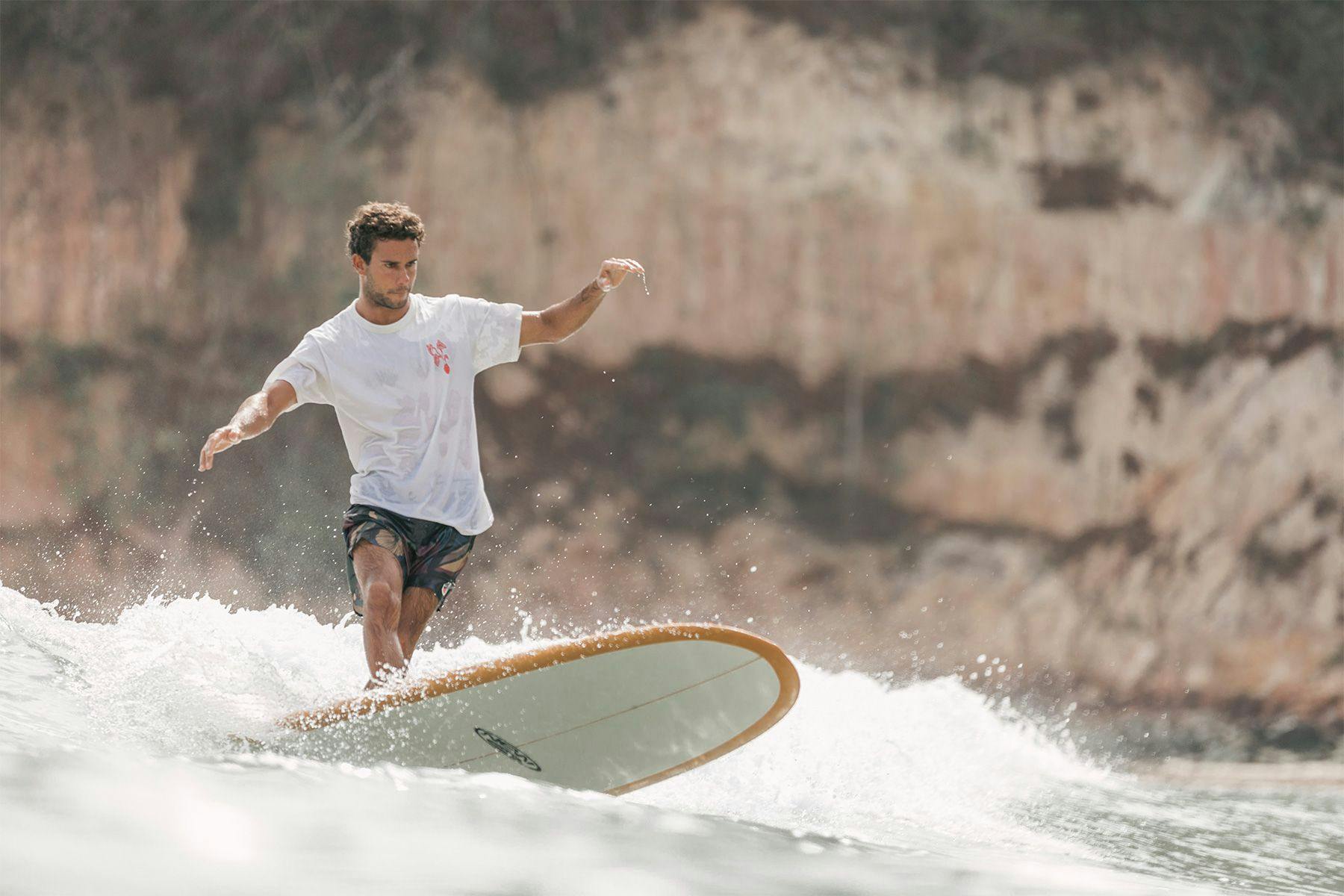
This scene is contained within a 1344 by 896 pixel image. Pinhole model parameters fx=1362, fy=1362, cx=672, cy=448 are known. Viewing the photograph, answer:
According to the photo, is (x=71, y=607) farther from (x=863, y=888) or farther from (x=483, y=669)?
(x=863, y=888)

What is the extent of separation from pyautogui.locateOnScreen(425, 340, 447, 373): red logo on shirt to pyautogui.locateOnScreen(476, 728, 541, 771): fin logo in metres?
0.75

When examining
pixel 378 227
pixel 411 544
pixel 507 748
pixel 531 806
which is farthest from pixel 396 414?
pixel 531 806

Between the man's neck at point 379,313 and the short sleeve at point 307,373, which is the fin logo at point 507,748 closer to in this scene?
the short sleeve at point 307,373

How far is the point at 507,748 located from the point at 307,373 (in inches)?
34.1

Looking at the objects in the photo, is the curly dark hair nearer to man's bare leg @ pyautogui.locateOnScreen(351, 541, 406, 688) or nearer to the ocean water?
man's bare leg @ pyautogui.locateOnScreen(351, 541, 406, 688)

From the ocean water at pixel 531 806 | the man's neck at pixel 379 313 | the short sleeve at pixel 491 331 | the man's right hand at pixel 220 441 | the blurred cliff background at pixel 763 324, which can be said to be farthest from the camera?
the blurred cliff background at pixel 763 324

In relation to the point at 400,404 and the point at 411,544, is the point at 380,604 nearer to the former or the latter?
the point at 411,544

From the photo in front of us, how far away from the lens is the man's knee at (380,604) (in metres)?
2.68

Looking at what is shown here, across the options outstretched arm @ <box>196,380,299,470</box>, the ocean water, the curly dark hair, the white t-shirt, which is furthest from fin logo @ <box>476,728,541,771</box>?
the curly dark hair

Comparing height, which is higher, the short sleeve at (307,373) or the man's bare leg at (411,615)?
the short sleeve at (307,373)

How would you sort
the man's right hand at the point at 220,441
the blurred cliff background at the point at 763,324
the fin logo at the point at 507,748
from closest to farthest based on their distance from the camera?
the man's right hand at the point at 220,441 → the fin logo at the point at 507,748 → the blurred cliff background at the point at 763,324

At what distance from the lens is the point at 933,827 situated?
10.9ft

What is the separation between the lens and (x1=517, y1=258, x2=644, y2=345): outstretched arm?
2848 millimetres

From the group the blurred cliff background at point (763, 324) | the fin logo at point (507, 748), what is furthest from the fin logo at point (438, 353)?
the blurred cliff background at point (763, 324)
